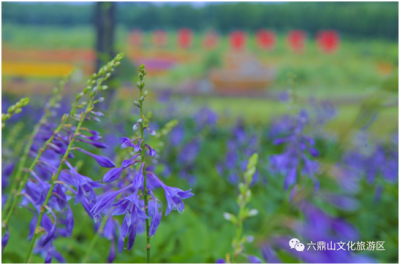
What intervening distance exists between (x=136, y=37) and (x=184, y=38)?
803 millimetres

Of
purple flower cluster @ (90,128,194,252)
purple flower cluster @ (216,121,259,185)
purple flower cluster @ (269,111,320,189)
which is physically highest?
purple flower cluster @ (90,128,194,252)

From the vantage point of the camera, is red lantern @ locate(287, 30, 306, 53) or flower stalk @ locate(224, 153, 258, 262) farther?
red lantern @ locate(287, 30, 306, 53)

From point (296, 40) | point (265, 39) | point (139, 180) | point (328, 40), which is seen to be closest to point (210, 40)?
point (265, 39)

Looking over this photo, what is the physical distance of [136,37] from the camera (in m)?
6.09

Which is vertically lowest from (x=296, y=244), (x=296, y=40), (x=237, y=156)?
(x=237, y=156)

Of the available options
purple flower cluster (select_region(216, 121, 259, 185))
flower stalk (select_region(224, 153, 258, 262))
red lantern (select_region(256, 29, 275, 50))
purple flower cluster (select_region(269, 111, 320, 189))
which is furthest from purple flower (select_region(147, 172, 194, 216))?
red lantern (select_region(256, 29, 275, 50))

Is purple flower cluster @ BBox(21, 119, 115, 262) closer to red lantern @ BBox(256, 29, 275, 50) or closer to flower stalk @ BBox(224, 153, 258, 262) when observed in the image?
flower stalk @ BBox(224, 153, 258, 262)

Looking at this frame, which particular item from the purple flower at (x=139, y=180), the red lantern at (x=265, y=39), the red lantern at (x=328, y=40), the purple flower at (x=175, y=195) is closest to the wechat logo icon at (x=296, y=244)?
the purple flower at (x=175, y=195)

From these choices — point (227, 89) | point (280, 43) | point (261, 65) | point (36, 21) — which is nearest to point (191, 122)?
point (227, 89)

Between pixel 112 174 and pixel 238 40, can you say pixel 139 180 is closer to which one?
pixel 112 174

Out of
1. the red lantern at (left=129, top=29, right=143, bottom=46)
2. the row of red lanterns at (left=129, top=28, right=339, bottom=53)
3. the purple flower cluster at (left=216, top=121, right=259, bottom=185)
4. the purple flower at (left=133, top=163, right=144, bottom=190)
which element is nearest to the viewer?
the purple flower at (left=133, top=163, right=144, bottom=190)

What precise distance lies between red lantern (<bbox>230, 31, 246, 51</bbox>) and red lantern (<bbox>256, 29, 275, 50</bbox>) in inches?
10.3

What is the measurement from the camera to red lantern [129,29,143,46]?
239 inches

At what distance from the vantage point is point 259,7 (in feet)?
19.9
